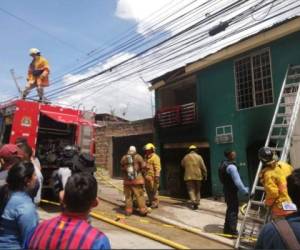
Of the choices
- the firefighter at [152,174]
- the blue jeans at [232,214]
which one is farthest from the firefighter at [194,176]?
the blue jeans at [232,214]

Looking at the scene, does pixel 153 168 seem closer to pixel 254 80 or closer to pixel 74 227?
pixel 254 80

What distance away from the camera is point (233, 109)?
42.0 ft

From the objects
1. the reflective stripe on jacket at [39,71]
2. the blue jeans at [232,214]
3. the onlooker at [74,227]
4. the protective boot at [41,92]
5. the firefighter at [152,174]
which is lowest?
the blue jeans at [232,214]

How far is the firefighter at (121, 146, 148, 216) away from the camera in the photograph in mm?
9422

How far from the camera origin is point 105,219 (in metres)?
8.75

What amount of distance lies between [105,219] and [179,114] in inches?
269

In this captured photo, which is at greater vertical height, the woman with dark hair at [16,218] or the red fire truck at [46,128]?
the red fire truck at [46,128]

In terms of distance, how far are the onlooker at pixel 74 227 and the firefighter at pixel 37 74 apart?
10.1 meters

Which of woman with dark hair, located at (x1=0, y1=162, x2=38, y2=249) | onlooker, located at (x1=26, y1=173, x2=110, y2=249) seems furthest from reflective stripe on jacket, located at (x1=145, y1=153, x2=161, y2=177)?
onlooker, located at (x1=26, y1=173, x2=110, y2=249)

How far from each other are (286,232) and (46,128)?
9.24 m

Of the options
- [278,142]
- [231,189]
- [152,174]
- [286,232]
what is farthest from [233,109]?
[286,232]

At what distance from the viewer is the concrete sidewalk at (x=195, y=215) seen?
8273 millimetres

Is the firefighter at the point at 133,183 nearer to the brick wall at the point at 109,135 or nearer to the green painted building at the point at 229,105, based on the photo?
the green painted building at the point at 229,105

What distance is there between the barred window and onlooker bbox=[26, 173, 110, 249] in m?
10.3
